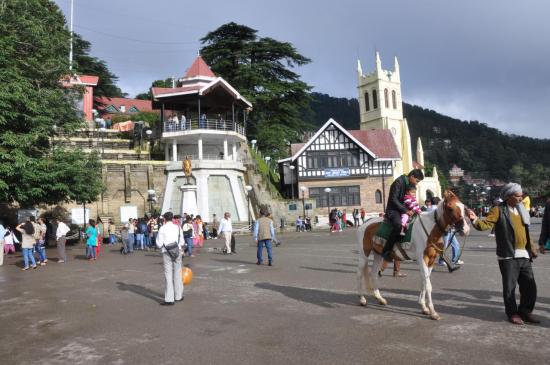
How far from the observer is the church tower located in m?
75.7

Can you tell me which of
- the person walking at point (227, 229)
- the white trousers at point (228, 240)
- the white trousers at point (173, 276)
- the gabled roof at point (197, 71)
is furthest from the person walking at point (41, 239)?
the gabled roof at point (197, 71)

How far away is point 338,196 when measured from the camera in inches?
1905

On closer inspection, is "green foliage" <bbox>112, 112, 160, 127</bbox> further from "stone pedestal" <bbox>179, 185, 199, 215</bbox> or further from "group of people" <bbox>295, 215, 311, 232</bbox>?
"group of people" <bbox>295, 215, 311, 232</bbox>

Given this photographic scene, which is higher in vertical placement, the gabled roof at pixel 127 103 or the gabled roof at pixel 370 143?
the gabled roof at pixel 127 103

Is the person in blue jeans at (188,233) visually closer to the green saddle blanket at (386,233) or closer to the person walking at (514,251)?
the green saddle blanket at (386,233)

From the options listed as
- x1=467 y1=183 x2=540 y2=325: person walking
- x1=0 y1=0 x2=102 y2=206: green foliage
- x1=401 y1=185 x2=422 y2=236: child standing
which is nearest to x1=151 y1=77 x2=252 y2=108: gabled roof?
x1=0 y1=0 x2=102 y2=206: green foliage

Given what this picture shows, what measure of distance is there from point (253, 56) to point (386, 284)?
4548 cm

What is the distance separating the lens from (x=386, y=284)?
9789 millimetres

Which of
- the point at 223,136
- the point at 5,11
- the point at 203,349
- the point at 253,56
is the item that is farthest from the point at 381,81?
the point at 203,349

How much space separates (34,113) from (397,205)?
62.9 ft

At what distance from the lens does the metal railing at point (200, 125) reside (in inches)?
1602

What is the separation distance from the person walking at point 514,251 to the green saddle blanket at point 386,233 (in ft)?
3.28

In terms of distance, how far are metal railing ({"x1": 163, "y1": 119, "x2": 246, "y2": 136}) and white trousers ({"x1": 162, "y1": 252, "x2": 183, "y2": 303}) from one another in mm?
32798

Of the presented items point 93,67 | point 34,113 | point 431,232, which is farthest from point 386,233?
point 93,67
